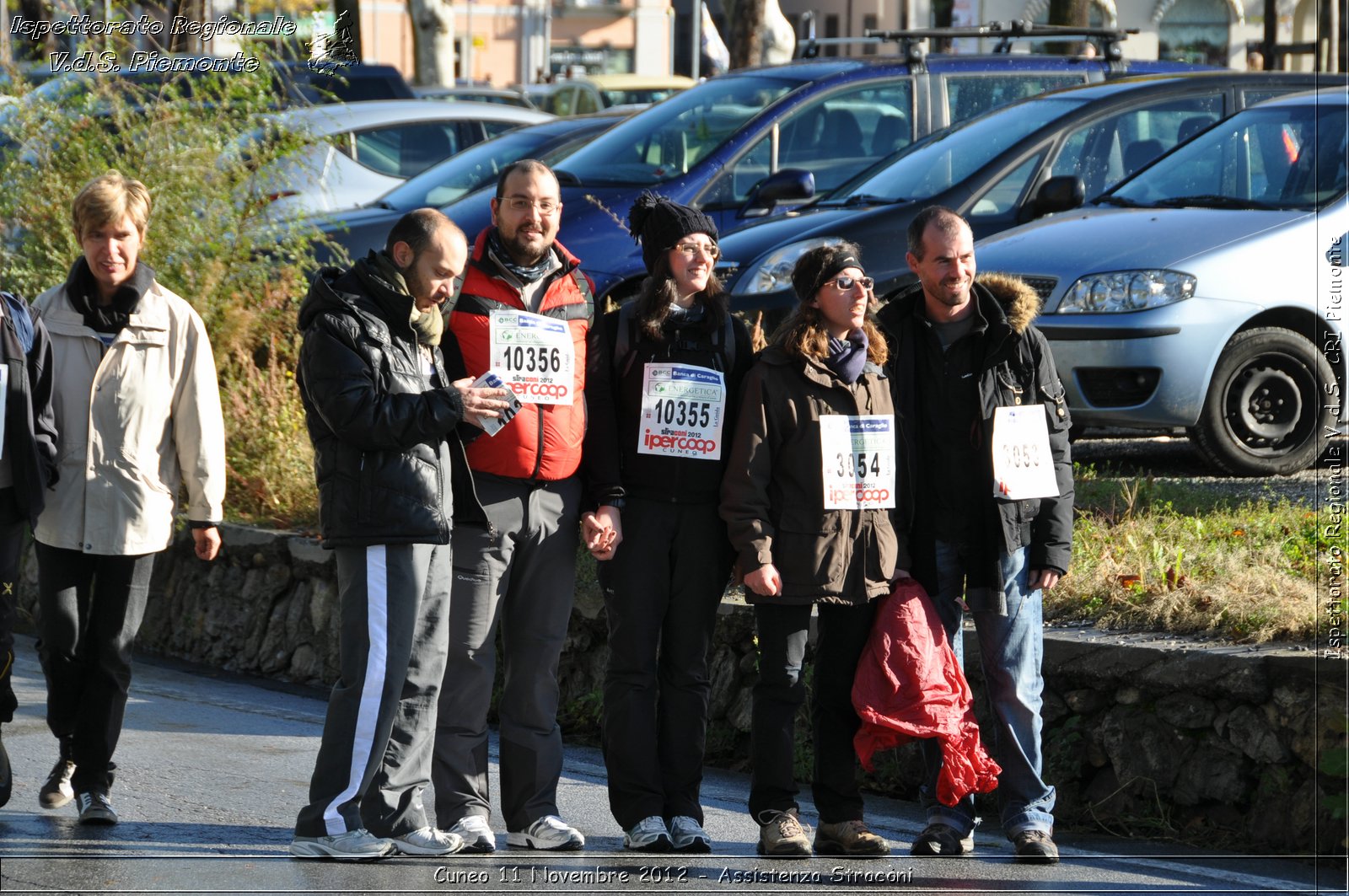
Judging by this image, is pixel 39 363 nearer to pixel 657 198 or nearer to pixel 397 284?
pixel 397 284

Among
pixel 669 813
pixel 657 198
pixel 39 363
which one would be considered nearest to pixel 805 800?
pixel 669 813

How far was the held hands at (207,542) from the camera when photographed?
5.52 metres

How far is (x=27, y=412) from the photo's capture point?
5305 millimetres

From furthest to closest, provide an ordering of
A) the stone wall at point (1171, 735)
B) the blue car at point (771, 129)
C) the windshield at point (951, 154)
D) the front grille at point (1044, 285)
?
1. the blue car at point (771, 129)
2. the windshield at point (951, 154)
3. the front grille at point (1044, 285)
4. the stone wall at point (1171, 735)

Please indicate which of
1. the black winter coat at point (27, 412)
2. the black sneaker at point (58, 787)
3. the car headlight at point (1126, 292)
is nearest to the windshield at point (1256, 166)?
the car headlight at point (1126, 292)

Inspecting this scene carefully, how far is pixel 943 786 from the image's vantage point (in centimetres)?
532

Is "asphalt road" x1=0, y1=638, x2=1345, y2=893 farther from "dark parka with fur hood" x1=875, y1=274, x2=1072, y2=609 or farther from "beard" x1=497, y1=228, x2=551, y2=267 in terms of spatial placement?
"beard" x1=497, y1=228, x2=551, y2=267

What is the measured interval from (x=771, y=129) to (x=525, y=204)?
6172 mm

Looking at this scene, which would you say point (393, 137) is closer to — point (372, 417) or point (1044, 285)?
point (1044, 285)

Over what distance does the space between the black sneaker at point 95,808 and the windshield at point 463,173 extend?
768 cm

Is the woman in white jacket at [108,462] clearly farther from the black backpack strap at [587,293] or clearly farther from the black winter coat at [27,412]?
the black backpack strap at [587,293]

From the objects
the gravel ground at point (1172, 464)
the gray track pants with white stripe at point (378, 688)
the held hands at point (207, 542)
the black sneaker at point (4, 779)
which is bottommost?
the black sneaker at point (4, 779)

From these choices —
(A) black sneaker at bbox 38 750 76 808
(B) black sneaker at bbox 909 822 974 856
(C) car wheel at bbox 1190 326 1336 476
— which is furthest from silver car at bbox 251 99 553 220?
(B) black sneaker at bbox 909 822 974 856

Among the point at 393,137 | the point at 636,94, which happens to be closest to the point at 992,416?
the point at 393,137
